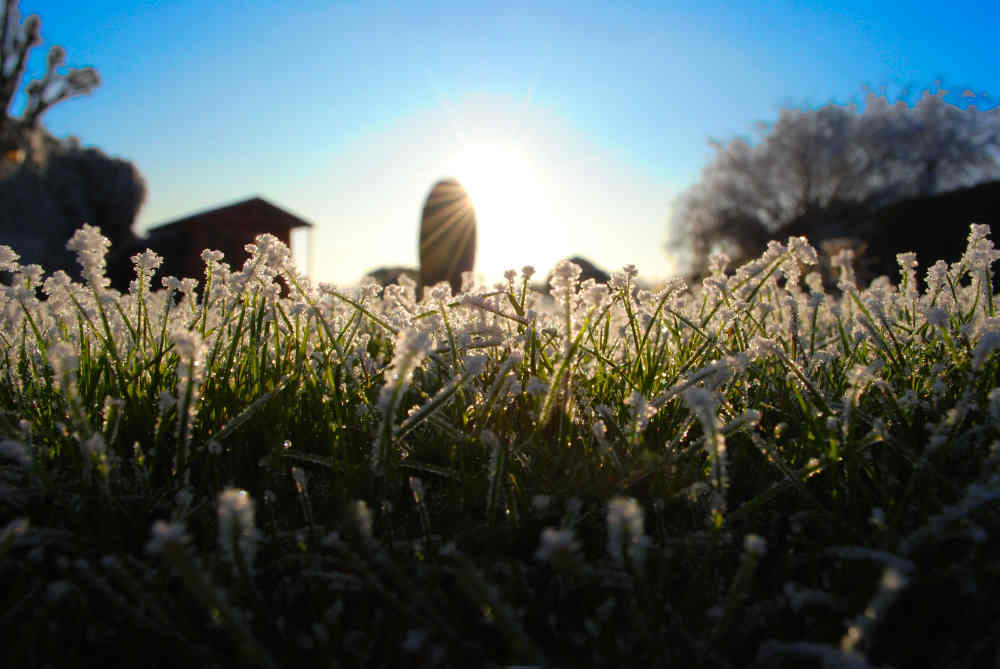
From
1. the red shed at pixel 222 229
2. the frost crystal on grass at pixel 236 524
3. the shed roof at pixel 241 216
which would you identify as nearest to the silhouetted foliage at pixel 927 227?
the frost crystal on grass at pixel 236 524

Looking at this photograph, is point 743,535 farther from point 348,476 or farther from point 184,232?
point 184,232

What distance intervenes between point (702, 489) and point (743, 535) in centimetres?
10

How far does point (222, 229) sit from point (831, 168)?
94.5ft

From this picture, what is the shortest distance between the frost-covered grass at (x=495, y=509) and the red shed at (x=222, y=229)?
16.7 metres

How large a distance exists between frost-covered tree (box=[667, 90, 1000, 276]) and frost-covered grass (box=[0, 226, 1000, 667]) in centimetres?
3064

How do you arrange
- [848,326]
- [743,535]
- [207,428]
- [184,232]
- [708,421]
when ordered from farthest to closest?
1. [184,232]
2. [848,326]
3. [207,428]
4. [743,535]
5. [708,421]

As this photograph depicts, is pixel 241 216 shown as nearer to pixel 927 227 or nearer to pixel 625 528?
pixel 927 227

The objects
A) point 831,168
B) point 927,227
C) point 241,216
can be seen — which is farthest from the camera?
point 831,168

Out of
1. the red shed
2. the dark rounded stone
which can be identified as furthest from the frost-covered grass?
the red shed

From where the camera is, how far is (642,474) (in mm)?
1137

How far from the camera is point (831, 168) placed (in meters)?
32.1

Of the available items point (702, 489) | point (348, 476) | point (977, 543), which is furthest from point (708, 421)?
point (348, 476)

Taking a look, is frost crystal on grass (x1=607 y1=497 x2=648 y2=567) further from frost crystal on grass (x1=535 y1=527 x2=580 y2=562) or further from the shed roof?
the shed roof

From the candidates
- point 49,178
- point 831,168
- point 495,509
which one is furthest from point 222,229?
point 831,168
